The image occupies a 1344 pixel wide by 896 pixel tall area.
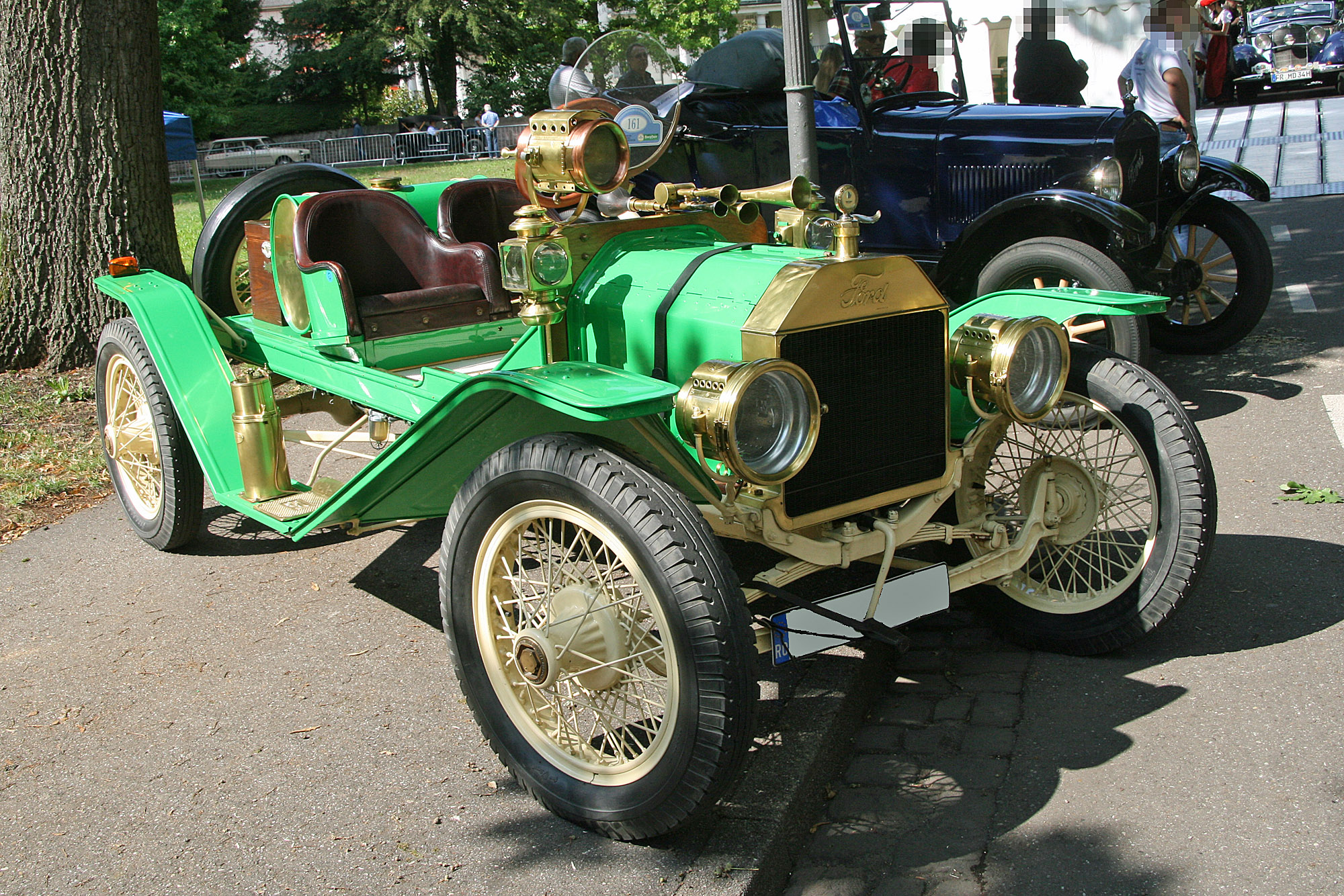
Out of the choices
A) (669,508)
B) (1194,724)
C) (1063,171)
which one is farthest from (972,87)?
(669,508)

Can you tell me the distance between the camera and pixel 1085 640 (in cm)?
327

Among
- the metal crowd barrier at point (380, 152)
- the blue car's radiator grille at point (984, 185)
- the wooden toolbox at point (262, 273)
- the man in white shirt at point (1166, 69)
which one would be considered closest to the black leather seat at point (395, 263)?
the wooden toolbox at point (262, 273)

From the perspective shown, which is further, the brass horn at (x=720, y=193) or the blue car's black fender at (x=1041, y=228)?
the blue car's black fender at (x=1041, y=228)

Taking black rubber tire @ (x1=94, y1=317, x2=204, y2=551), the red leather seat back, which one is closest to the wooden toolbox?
black rubber tire @ (x1=94, y1=317, x2=204, y2=551)

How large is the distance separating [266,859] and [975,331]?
2279mm

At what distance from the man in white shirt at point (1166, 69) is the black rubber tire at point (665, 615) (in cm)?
613

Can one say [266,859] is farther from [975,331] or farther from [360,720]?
[975,331]

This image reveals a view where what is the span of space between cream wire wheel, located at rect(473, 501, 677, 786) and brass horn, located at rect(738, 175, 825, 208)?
1.47 metres

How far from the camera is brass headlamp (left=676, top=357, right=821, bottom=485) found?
2398mm

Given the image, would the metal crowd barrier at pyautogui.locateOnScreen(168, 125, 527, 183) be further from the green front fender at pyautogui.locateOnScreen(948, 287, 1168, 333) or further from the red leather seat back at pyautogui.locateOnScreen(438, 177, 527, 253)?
the green front fender at pyautogui.locateOnScreen(948, 287, 1168, 333)

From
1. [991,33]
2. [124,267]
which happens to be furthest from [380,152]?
[124,267]

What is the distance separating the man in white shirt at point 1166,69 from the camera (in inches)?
279

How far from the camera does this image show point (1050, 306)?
10.6 feet

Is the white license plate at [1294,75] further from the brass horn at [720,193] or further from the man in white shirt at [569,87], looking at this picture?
the brass horn at [720,193]
